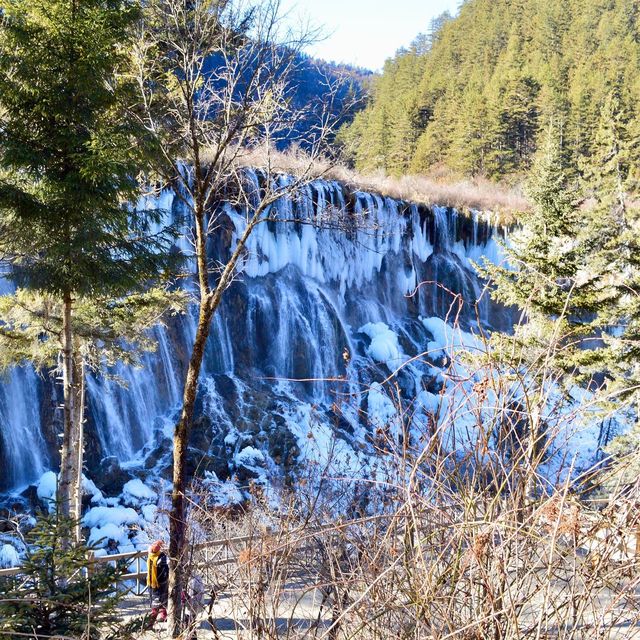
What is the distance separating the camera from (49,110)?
290 inches

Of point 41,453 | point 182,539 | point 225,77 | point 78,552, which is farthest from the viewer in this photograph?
point 41,453

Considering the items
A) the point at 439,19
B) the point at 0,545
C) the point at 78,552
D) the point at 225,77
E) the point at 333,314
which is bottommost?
the point at 0,545

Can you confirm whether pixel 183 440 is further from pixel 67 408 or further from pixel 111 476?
pixel 111 476

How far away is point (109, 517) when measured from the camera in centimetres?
1395

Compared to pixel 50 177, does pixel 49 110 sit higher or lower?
higher

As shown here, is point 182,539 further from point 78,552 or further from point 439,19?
point 439,19

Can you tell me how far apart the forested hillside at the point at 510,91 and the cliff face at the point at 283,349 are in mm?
8095

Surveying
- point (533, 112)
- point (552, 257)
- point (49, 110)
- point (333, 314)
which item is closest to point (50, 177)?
point (49, 110)

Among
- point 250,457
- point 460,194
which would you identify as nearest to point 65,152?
point 250,457

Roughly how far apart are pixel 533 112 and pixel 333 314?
32.7m

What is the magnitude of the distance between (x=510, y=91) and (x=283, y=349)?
115 feet

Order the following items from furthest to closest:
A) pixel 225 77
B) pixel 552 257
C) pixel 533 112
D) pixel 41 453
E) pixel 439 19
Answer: pixel 439 19, pixel 533 112, pixel 41 453, pixel 552 257, pixel 225 77

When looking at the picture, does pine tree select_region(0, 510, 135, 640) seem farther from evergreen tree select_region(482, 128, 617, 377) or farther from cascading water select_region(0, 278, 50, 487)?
cascading water select_region(0, 278, 50, 487)

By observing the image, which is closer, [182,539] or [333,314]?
[182,539]
